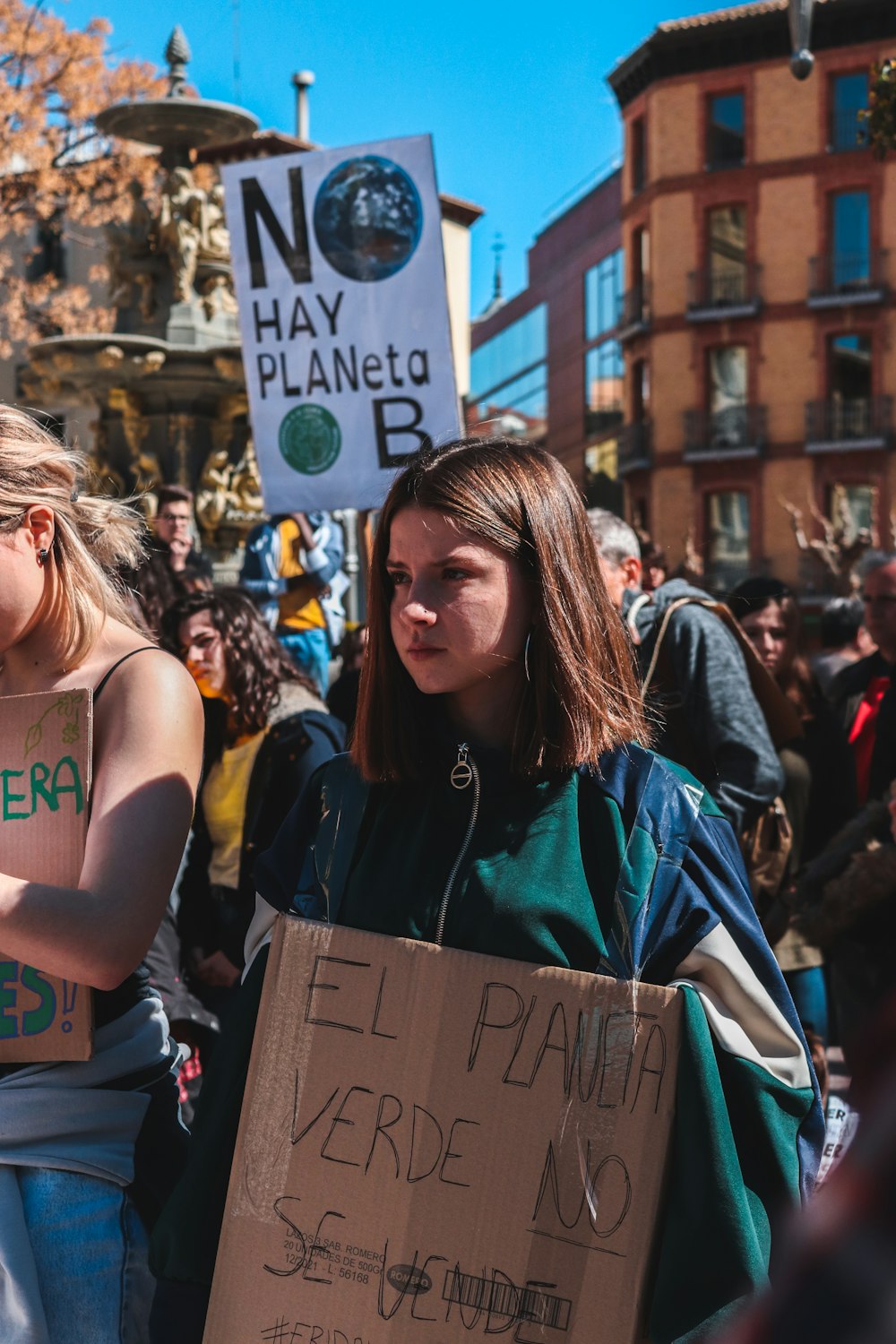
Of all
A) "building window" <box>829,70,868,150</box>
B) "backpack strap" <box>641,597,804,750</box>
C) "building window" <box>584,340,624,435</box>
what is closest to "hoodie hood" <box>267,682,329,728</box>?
"backpack strap" <box>641,597,804,750</box>

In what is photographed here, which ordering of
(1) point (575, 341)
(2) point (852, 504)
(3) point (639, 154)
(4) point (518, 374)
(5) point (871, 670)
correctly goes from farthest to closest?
(4) point (518, 374)
(1) point (575, 341)
(3) point (639, 154)
(2) point (852, 504)
(5) point (871, 670)

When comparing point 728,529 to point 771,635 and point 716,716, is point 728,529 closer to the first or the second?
point 771,635

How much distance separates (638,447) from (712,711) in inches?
1381

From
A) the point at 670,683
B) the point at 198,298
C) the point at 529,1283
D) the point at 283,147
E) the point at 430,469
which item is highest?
the point at 283,147

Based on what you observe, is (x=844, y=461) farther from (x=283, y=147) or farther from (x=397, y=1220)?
(x=397, y=1220)

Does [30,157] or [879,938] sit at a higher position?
[30,157]

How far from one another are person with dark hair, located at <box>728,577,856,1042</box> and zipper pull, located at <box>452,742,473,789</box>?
296cm

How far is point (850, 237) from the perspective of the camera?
36812 mm

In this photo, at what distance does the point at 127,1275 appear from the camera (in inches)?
→ 78.3

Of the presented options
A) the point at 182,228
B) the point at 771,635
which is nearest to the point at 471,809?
the point at 771,635

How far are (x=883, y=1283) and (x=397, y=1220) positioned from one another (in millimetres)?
1379

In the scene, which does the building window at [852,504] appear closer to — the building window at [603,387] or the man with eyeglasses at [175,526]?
the building window at [603,387]

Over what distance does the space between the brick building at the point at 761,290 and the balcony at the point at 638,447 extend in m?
0.05

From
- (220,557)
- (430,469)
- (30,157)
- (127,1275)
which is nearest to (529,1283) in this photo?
(127,1275)
